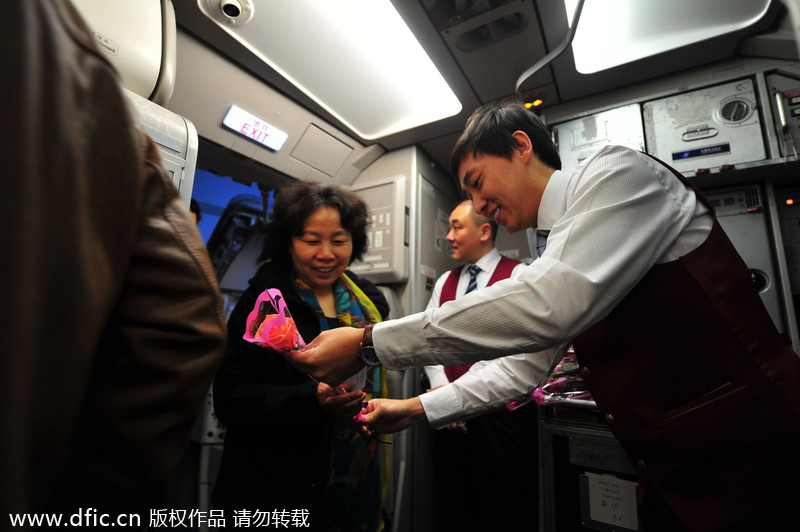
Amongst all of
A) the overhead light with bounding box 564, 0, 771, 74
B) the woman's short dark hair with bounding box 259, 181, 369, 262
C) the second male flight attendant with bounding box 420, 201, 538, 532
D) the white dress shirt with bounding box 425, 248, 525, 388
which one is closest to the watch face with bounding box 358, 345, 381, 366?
the woman's short dark hair with bounding box 259, 181, 369, 262

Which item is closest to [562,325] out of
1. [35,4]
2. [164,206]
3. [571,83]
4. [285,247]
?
[164,206]

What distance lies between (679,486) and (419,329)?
0.82 metres

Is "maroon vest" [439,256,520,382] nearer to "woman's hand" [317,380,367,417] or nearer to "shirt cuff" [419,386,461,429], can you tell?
"shirt cuff" [419,386,461,429]

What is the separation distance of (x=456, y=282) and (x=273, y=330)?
75.6 inches

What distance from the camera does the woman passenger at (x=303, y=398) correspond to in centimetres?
132

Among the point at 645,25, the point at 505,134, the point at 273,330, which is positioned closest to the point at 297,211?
the point at 273,330

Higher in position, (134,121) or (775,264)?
(775,264)

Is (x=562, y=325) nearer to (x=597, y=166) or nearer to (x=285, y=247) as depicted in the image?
(x=597, y=166)

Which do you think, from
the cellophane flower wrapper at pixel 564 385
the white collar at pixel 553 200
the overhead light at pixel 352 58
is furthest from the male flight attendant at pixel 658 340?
the overhead light at pixel 352 58

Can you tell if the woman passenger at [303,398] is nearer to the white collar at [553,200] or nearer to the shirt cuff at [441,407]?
the shirt cuff at [441,407]

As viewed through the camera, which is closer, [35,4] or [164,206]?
[35,4]

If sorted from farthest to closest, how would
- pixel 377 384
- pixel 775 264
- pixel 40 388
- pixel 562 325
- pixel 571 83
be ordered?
pixel 571 83 < pixel 775 264 < pixel 377 384 < pixel 562 325 < pixel 40 388

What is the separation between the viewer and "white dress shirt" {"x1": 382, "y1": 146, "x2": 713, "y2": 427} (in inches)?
34.6

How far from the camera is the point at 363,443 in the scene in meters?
1.61
